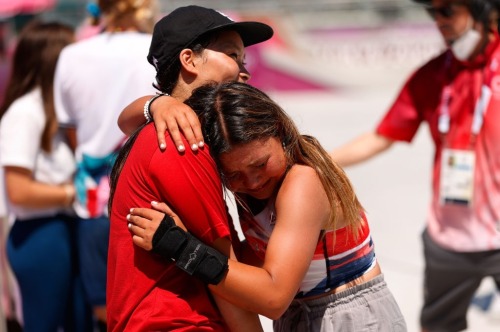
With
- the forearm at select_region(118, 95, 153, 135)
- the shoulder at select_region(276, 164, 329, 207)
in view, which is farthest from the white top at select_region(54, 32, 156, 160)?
the shoulder at select_region(276, 164, 329, 207)

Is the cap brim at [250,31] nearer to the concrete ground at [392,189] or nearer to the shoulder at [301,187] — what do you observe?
the concrete ground at [392,189]

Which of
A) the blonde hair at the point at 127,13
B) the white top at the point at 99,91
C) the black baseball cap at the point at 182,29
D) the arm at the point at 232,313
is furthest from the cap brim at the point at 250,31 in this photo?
the blonde hair at the point at 127,13

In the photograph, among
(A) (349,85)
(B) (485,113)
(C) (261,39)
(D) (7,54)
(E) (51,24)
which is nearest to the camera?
(C) (261,39)

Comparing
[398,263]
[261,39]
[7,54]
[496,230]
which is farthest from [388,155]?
[261,39]

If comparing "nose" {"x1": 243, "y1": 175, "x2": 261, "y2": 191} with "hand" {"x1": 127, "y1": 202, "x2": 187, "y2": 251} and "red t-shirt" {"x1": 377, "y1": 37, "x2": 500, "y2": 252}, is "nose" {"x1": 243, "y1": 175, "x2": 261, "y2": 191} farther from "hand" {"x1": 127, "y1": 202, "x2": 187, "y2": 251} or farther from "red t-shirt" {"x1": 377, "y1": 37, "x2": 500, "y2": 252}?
"red t-shirt" {"x1": 377, "y1": 37, "x2": 500, "y2": 252}

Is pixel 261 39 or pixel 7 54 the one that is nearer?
pixel 261 39

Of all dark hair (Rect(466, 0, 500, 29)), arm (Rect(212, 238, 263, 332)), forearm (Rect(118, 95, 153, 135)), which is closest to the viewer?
arm (Rect(212, 238, 263, 332))

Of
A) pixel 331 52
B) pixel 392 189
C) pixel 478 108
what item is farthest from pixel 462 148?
pixel 331 52

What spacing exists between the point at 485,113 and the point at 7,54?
7812 mm

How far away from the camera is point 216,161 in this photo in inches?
81.9

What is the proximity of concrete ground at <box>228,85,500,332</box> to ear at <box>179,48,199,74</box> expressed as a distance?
16.9 inches

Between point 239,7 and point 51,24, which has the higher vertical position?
point 51,24

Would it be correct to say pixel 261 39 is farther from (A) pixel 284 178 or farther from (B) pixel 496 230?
(B) pixel 496 230

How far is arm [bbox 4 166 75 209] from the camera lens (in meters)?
3.48
